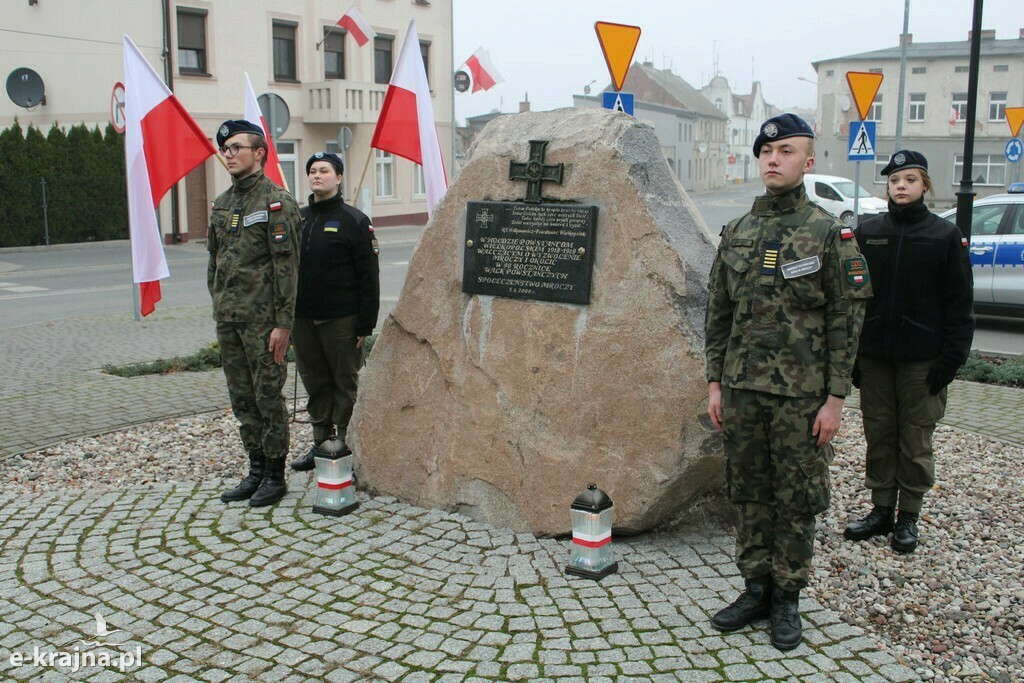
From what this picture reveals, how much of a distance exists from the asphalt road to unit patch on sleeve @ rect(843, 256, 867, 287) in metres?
7.35

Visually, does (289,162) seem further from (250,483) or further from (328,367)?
(250,483)

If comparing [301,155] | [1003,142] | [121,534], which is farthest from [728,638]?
[1003,142]

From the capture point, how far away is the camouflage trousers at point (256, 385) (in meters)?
5.45

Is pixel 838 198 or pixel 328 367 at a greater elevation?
pixel 838 198

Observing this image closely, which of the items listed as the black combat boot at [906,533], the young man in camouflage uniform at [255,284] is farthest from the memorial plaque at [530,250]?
the black combat boot at [906,533]

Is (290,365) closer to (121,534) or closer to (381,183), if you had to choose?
(121,534)

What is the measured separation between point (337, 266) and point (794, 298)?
3.06 metres

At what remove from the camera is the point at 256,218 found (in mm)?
5395

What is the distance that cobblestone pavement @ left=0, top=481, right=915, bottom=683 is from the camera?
12.3 feet

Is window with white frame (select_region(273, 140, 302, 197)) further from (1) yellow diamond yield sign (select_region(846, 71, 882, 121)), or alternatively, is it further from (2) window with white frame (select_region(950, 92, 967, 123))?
(2) window with white frame (select_region(950, 92, 967, 123))

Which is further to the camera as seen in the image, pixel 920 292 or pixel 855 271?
pixel 920 292

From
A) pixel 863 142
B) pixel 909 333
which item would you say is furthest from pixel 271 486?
pixel 863 142

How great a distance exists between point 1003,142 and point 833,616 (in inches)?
2083

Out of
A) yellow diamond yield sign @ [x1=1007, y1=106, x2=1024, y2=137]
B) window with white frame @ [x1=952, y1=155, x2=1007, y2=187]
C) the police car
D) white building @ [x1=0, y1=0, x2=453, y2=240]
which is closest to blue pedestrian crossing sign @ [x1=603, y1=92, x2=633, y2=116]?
the police car
